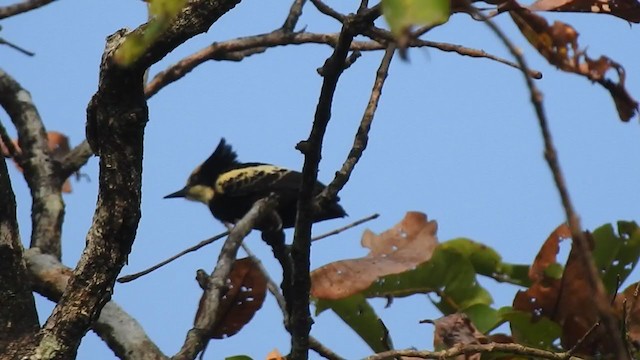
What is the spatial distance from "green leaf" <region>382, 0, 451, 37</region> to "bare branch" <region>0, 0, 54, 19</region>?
3257 millimetres

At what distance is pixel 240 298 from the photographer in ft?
9.62

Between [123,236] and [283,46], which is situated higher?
[283,46]

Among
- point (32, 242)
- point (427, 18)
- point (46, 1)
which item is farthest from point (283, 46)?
point (427, 18)

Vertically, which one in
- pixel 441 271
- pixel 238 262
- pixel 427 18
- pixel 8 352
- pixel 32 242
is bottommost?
pixel 427 18

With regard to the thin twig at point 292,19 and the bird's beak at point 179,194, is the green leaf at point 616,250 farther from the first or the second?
the bird's beak at point 179,194

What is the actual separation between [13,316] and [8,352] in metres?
0.08

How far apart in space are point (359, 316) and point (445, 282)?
0.26m

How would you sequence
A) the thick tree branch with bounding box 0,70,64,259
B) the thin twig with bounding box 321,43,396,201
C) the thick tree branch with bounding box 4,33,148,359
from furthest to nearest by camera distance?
the thick tree branch with bounding box 0,70,64,259, the thin twig with bounding box 321,43,396,201, the thick tree branch with bounding box 4,33,148,359

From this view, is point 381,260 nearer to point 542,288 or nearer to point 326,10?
point 542,288

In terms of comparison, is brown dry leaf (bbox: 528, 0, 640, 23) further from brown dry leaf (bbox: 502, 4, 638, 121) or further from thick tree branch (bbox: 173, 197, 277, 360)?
thick tree branch (bbox: 173, 197, 277, 360)

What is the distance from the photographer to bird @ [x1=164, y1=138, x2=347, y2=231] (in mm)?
5734

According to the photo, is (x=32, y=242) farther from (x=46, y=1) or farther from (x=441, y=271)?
(x=441, y=271)

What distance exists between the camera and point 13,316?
2.16 meters

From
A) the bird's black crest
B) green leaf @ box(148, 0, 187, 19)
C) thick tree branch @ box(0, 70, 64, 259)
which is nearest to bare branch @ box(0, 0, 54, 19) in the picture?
thick tree branch @ box(0, 70, 64, 259)
